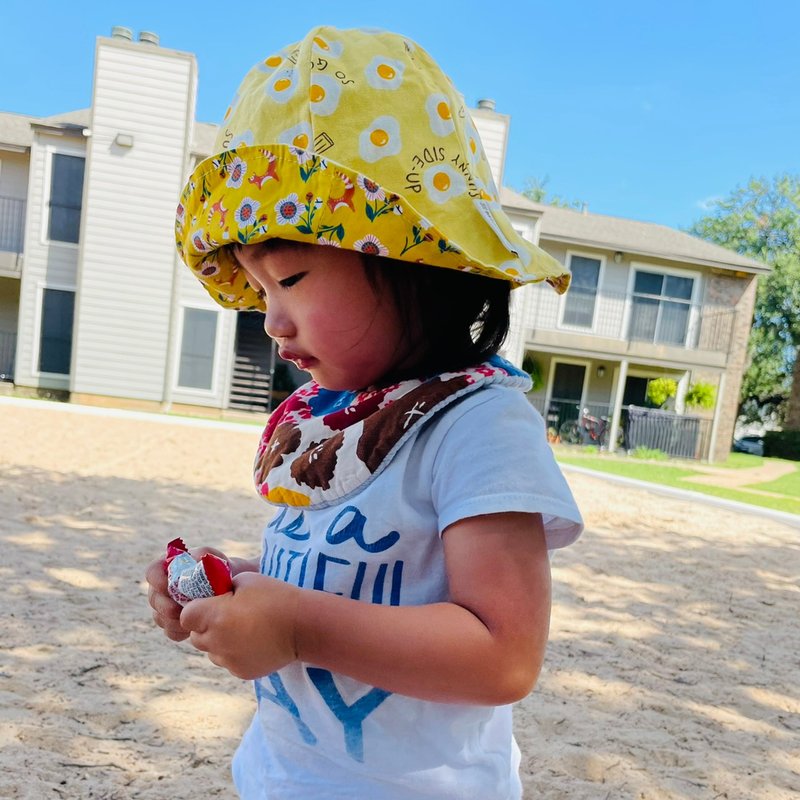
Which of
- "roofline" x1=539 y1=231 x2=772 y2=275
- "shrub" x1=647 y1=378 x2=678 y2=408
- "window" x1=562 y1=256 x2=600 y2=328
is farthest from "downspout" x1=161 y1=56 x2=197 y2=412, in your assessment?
"shrub" x1=647 y1=378 x2=678 y2=408

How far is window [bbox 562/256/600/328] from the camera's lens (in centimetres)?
2191

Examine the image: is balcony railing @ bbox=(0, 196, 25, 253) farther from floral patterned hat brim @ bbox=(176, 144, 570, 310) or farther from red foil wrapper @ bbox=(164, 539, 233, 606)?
red foil wrapper @ bbox=(164, 539, 233, 606)

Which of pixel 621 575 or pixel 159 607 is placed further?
pixel 621 575

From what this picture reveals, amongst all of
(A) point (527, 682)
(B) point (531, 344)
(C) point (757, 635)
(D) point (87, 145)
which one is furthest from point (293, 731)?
(B) point (531, 344)

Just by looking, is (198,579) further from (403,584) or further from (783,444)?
(783,444)

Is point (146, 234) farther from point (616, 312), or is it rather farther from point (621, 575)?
point (621, 575)

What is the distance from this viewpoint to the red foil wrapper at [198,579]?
35.8 inches

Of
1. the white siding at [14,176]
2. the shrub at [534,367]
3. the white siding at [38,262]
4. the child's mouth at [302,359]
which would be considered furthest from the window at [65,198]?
the child's mouth at [302,359]

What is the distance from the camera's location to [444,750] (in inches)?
40.7

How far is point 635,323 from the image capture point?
22.3 metres

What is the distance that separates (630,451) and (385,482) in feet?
68.5

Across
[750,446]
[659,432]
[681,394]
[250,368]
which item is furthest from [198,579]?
[750,446]

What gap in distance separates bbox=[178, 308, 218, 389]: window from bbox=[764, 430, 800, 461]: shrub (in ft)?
81.6

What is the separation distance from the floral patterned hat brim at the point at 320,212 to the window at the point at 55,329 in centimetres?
1844
